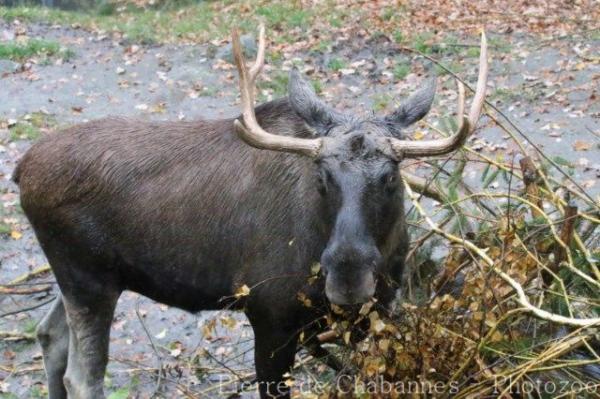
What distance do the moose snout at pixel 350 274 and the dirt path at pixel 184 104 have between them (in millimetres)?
2487

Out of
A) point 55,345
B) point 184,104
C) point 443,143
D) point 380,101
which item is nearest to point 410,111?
point 443,143

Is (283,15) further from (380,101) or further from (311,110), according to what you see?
(311,110)

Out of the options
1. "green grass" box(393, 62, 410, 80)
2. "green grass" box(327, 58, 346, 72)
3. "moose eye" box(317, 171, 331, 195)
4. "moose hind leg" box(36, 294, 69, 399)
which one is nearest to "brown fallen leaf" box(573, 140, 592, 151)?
"green grass" box(393, 62, 410, 80)

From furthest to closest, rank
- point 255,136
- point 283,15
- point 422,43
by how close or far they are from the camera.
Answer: point 283,15, point 422,43, point 255,136

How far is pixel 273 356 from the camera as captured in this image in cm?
512

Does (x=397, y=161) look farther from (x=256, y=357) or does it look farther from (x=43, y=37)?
(x=43, y=37)

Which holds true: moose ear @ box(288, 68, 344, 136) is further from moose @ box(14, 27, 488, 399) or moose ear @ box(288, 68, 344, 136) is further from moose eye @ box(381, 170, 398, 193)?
moose eye @ box(381, 170, 398, 193)

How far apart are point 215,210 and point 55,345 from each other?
5.46ft

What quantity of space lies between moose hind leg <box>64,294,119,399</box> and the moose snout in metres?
1.90

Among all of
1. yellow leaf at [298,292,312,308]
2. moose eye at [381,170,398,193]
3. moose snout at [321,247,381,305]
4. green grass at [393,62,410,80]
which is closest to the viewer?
moose snout at [321,247,381,305]

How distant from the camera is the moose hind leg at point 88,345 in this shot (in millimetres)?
5551

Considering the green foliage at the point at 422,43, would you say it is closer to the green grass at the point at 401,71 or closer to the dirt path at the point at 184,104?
the dirt path at the point at 184,104

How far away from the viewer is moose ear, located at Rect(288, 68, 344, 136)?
4.84 meters

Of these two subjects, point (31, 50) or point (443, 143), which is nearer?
point (443, 143)
